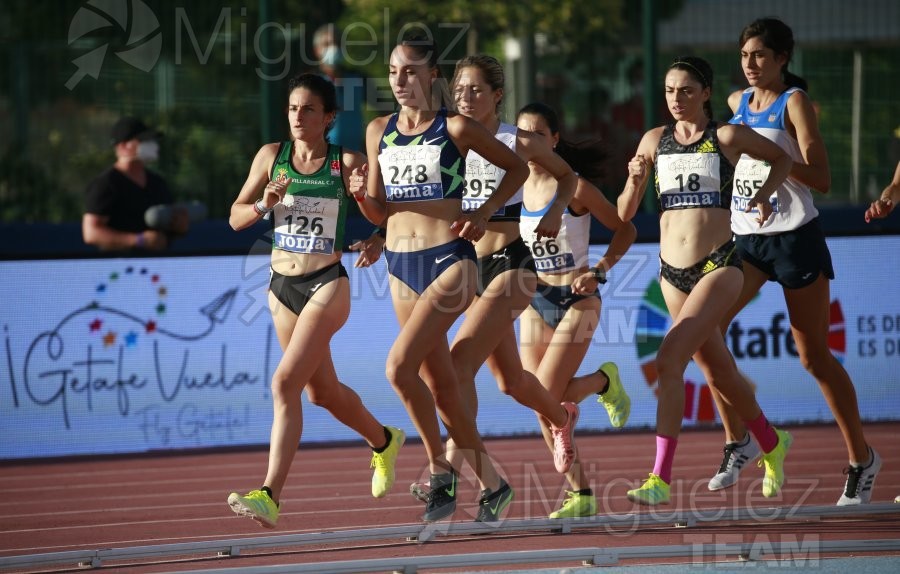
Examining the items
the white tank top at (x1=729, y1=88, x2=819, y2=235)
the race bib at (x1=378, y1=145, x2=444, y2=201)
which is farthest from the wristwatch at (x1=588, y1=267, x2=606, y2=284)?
the race bib at (x1=378, y1=145, x2=444, y2=201)

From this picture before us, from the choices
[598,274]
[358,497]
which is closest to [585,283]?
[598,274]

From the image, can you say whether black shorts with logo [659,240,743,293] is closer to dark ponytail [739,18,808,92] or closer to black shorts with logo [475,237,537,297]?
black shorts with logo [475,237,537,297]

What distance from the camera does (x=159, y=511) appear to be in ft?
25.5

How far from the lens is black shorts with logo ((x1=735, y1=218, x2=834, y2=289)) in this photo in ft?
22.4

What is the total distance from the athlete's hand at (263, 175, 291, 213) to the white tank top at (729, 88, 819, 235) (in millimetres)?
2379

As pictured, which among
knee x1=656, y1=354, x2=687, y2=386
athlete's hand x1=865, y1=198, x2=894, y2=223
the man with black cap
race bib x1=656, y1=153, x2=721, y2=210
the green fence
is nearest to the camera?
knee x1=656, y1=354, x2=687, y2=386

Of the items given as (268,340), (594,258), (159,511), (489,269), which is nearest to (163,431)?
(268,340)

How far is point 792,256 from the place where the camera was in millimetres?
6836

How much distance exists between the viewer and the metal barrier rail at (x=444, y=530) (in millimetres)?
5875

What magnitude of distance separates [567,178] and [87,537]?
10.3 feet

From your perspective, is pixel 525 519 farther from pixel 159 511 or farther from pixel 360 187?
pixel 159 511

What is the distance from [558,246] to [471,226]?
1.20 metres

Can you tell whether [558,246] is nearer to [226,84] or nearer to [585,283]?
[585,283]

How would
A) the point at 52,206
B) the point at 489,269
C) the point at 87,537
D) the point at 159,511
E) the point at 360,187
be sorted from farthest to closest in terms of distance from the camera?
the point at 52,206
the point at 159,511
the point at 87,537
the point at 489,269
the point at 360,187
